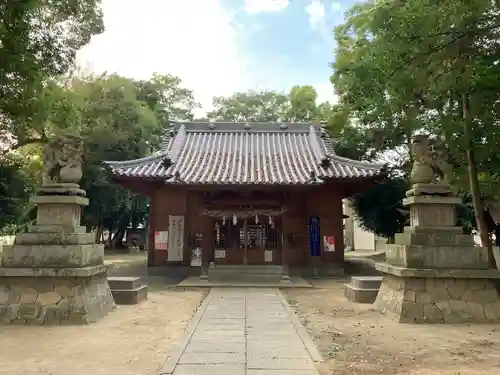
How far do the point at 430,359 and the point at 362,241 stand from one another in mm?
35761

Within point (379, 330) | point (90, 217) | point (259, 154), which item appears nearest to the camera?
point (379, 330)

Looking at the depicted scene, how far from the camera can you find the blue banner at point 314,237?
1736 centimetres

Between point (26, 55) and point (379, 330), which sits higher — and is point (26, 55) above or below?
above

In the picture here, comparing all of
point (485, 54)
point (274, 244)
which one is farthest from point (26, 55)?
point (274, 244)

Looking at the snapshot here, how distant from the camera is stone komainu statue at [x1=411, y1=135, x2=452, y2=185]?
893 centimetres

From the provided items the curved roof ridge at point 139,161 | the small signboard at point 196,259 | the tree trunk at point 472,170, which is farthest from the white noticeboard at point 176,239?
the tree trunk at point 472,170

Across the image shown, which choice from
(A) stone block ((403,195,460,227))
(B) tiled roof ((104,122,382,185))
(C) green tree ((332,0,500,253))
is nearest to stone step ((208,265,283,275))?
(B) tiled roof ((104,122,382,185))

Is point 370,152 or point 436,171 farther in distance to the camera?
point 370,152

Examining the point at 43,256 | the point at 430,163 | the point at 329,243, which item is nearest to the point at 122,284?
the point at 43,256

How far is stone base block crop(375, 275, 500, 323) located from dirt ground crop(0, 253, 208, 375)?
4.39 meters

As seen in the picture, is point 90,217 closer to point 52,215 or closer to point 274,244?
point 274,244

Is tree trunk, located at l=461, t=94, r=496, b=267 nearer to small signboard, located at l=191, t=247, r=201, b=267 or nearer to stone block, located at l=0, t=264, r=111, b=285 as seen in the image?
stone block, located at l=0, t=264, r=111, b=285

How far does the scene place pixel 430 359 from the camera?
5.83m

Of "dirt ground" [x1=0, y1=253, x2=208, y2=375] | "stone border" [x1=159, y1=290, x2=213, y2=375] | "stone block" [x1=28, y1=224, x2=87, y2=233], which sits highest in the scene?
"stone block" [x1=28, y1=224, x2=87, y2=233]
